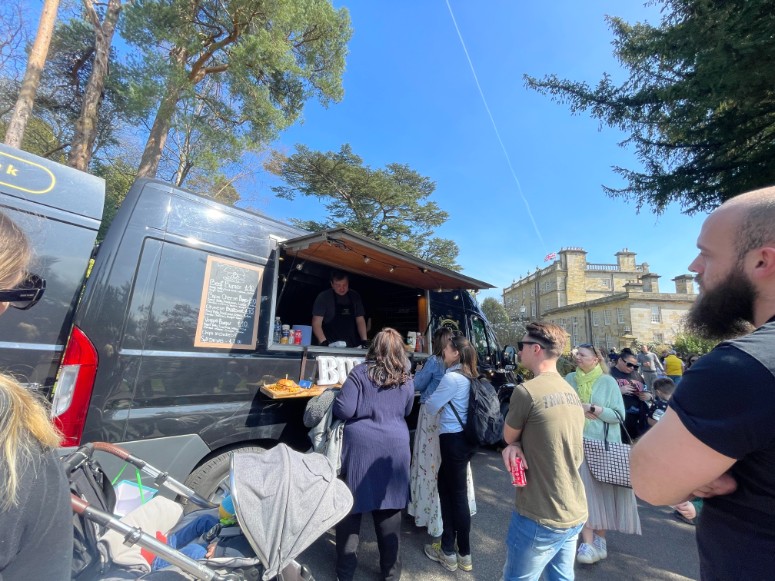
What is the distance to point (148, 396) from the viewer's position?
2.36m

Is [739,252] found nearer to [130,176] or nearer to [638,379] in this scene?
[638,379]

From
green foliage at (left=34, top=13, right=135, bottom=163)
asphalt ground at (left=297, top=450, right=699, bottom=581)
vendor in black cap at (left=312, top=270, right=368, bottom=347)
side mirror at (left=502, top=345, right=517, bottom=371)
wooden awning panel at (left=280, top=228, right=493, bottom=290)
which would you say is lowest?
asphalt ground at (left=297, top=450, right=699, bottom=581)

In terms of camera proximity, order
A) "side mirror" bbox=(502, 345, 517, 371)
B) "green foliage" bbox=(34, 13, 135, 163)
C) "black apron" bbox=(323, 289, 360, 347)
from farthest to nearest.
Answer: "green foliage" bbox=(34, 13, 135, 163), "side mirror" bbox=(502, 345, 517, 371), "black apron" bbox=(323, 289, 360, 347)

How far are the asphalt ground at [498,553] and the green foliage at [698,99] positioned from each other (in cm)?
500

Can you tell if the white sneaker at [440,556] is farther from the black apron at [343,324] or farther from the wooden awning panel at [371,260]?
the wooden awning panel at [371,260]

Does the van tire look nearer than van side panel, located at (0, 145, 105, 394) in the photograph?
No

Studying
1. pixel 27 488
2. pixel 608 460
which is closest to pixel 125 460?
pixel 27 488

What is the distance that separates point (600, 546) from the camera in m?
3.32

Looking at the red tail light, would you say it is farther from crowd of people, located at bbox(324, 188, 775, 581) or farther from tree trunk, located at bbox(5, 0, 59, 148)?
tree trunk, located at bbox(5, 0, 59, 148)

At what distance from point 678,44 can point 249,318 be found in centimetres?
700

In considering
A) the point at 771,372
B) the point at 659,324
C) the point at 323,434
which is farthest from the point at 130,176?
the point at 659,324

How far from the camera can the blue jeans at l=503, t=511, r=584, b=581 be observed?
6.39ft

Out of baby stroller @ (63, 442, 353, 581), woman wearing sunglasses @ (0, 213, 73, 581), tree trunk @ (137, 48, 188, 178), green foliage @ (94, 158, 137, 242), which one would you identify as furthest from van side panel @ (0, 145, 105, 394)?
green foliage @ (94, 158, 137, 242)

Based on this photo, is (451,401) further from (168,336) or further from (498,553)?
(168,336)
